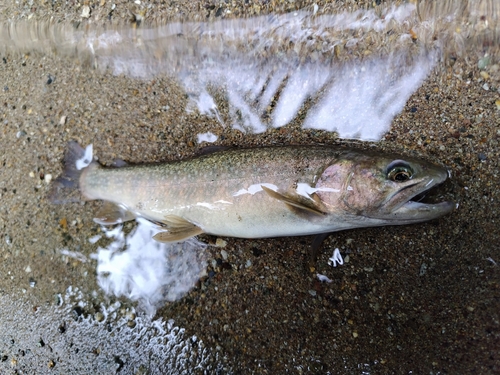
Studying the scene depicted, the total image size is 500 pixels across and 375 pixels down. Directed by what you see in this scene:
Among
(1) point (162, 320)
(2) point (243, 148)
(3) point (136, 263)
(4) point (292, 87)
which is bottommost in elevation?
(1) point (162, 320)

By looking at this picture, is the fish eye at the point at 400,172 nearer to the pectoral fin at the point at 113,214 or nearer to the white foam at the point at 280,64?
the white foam at the point at 280,64

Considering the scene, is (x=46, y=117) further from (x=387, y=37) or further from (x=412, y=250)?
(x=412, y=250)

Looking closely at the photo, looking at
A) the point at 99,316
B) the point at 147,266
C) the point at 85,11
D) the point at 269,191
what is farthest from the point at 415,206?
the point at 85,11

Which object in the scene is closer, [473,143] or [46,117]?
[473,143]

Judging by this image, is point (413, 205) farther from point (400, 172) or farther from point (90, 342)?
point (90, 342)

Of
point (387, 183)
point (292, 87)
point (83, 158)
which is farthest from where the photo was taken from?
point (83, 158)

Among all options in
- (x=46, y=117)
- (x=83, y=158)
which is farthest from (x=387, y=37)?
(x=46, y=117)

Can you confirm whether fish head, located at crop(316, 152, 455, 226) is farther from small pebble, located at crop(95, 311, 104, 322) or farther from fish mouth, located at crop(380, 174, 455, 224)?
small pebble, located at crop(95, 311, 104, 322)
